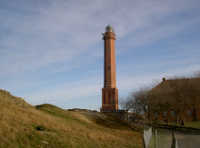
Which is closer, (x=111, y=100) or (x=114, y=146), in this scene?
(x=114, y=146)

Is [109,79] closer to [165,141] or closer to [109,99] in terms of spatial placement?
[109,99]

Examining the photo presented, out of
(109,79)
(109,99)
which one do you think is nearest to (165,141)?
(109,99)

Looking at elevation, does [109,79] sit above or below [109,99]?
above

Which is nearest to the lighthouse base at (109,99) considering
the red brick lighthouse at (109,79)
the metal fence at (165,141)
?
the red brick lighthouse at (109,79)

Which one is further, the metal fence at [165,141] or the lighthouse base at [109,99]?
the lighthouse base at [109,99]

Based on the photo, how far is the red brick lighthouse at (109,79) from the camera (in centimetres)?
6084

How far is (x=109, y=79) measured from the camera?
62.1 m

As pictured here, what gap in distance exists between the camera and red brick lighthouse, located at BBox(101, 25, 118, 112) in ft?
200

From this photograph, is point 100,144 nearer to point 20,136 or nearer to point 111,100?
point 20,136

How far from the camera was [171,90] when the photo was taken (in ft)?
130

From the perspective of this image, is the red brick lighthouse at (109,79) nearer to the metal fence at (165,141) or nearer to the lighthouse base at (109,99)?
the lighthouse base at (109,99)

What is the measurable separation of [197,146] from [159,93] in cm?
3128

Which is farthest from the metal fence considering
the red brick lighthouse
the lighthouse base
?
the red brick lighthouse

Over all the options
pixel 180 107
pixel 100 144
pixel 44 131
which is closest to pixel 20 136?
pixel 44 131
